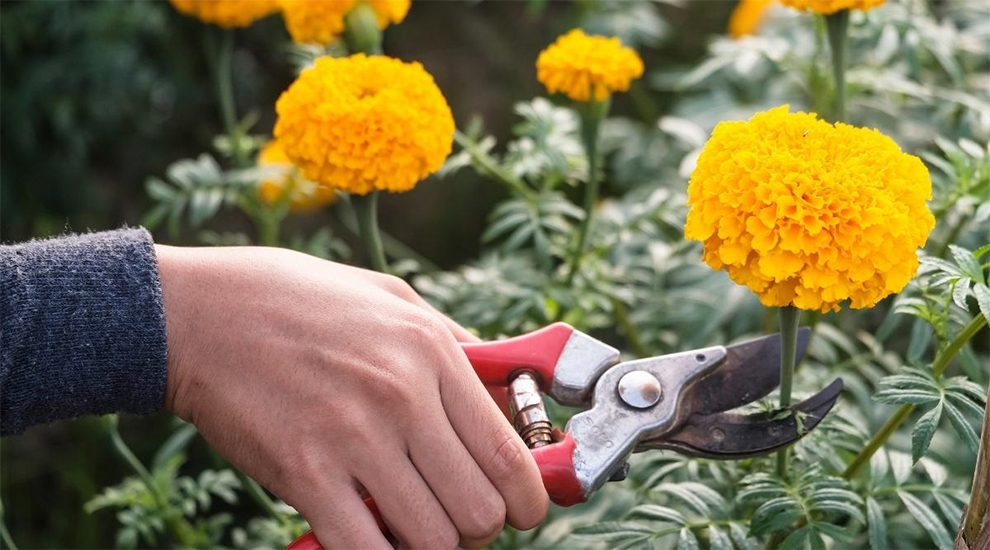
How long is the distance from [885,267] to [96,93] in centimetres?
218

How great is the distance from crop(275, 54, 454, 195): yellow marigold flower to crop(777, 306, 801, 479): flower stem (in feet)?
1.38

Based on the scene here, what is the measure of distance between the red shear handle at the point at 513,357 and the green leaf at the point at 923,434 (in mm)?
347

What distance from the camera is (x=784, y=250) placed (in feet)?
2.94

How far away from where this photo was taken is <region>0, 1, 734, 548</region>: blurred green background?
7.89 ft

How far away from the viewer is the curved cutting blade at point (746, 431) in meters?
1.04

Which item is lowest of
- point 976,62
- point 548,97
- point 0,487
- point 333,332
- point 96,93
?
point 0,487

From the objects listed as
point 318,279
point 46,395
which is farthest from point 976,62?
point 46,395

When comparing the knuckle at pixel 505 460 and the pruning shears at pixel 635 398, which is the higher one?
the knuckle at pixel 505 460

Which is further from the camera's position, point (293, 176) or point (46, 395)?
point (293, 176)

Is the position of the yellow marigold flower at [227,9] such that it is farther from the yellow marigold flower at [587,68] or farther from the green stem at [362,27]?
the yellow marigold flower at [587,68]

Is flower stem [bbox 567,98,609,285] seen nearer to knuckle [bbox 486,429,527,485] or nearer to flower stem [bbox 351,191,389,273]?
flower stem [bbox 351,191,389,273]

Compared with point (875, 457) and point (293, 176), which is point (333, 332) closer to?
point (875, 457)

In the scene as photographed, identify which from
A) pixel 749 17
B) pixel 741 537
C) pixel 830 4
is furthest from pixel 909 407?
pixel 749 17

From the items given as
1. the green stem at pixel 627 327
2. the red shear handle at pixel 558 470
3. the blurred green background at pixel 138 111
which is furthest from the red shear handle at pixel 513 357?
the blurred green background at pixel 138 111
